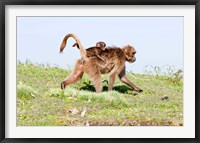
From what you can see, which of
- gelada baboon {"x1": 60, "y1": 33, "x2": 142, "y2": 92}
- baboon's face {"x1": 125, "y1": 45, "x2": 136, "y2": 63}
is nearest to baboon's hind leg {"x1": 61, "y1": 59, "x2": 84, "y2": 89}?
gelada baboon {"x1": 60, "y1": 33, "x2": 142, "y2": 92}

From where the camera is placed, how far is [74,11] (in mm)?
3447

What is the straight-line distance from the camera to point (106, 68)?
3.54 m

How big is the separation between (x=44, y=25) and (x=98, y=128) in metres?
0.68

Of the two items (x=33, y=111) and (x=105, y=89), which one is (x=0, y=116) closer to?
(x=33, y=111)

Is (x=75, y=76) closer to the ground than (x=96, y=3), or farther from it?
closer to the ground

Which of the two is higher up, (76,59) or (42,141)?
(76,59)

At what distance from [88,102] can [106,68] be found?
0.24 m

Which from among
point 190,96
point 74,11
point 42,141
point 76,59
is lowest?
point 42,141

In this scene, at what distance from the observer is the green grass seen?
3436 mm

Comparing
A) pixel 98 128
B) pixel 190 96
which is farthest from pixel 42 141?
pixel 190 96

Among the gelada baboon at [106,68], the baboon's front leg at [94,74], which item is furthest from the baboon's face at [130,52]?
the baboon's front leg at [94,74]

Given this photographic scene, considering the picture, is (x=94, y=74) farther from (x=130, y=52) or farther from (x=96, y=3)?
(x=96, y=3)

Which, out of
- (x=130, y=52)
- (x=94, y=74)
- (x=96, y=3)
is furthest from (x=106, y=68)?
(x=96, y=3)

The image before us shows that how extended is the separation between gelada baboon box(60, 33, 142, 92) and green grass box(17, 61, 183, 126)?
0.03 m
